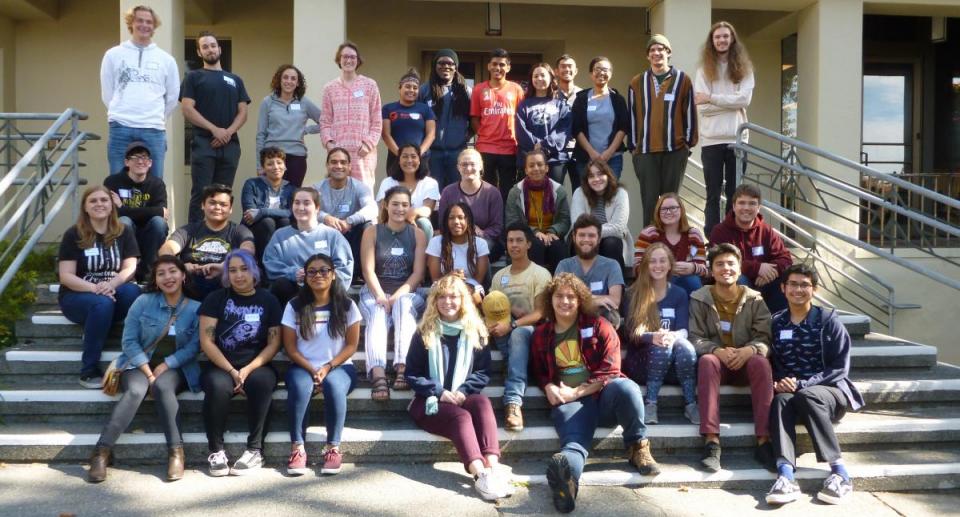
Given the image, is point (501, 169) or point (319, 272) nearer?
point (319, 272)

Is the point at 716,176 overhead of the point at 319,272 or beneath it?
overhead

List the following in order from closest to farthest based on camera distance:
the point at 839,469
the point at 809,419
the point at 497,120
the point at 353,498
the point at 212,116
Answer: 1. the point at 353,498
2. the point at 839,469
3. the point at 809,419
4. the point at 212,116
5. the point at 497,120

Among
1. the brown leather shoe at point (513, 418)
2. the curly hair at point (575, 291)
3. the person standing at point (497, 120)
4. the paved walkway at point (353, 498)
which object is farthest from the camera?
the person standing at point (497, 120)

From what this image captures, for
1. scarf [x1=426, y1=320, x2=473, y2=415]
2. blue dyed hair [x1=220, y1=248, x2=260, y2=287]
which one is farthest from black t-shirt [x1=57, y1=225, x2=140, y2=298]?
scarf [x1=426, y1=320, x2=473, y2=415]

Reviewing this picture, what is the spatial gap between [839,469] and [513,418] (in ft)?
6.22

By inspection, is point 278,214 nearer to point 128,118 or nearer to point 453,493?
point 128,118

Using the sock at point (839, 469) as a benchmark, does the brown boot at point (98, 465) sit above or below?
above

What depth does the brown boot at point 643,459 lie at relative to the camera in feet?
15.4

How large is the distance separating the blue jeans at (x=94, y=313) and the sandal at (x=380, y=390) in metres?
1.80

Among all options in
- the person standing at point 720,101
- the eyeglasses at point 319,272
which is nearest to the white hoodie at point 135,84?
the eyeglasses at point 319,272

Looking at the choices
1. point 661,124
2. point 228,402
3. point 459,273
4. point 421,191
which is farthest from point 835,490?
point 421,191

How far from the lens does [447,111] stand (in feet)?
25.0

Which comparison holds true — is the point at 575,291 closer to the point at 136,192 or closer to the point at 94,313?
the point at 94,313

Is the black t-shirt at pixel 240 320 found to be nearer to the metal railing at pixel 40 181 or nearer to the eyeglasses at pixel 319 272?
the eyeglasses at pixel 319 272
